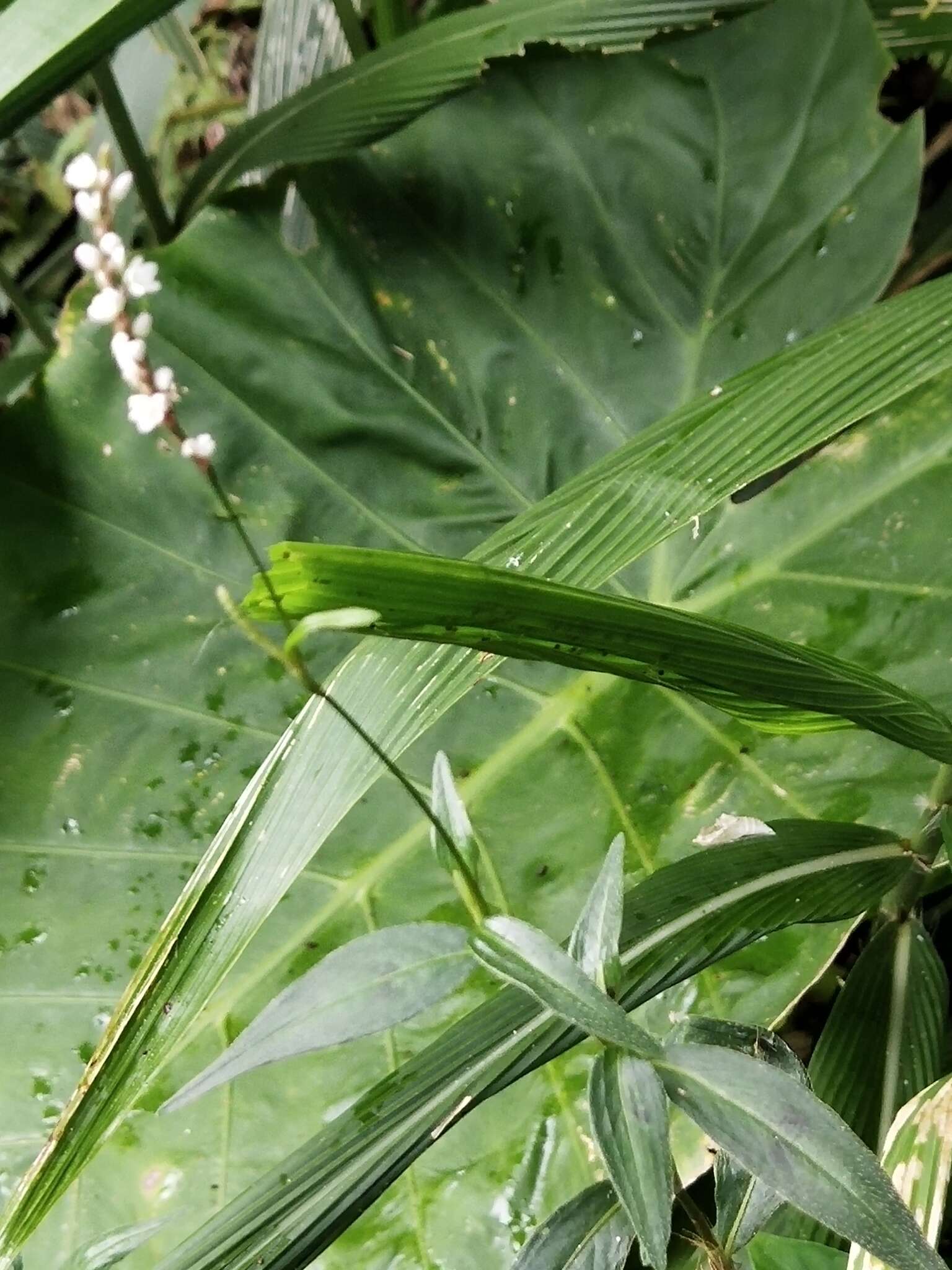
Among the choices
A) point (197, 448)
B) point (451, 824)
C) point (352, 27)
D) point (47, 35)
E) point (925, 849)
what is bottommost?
point (925, 849)

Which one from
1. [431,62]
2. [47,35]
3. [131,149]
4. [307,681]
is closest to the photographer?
[307,681]

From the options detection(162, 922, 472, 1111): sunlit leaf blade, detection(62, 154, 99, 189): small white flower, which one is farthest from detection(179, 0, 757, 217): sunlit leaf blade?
detection(162, 922, 472, 1111): sunlit leaf blade

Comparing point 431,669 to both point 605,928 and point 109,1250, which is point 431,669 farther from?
point 109,1250

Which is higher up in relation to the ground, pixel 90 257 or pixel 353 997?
pixel 90 257

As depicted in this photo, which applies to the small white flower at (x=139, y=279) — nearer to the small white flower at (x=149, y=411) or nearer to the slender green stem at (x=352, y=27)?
the small white flower at (x=149, y=411)

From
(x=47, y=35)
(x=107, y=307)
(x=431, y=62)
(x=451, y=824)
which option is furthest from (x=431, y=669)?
(x=431, y=62)

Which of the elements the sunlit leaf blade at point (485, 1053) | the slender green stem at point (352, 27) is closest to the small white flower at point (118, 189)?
the sunlit leaf blade at point (485, 1053)

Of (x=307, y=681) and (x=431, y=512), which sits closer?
(x=307, y=681)

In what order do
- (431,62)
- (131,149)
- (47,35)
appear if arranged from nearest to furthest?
(47,35), (431,62), (131,149)
